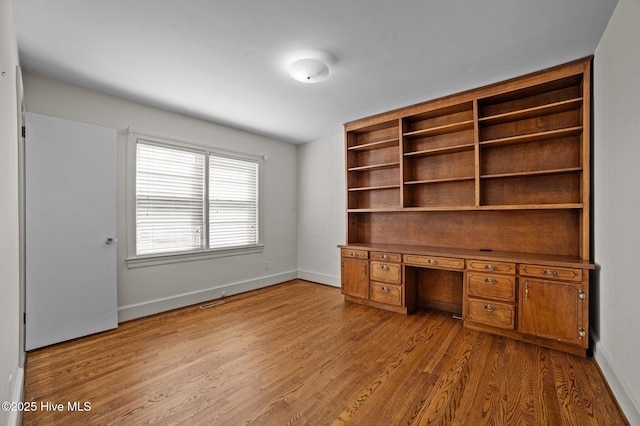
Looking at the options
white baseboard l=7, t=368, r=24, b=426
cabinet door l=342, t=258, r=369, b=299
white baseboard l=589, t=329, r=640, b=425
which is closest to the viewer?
white baseboard l=7, t=368, r=24, b=426

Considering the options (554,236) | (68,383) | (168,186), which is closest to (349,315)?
(554,236)

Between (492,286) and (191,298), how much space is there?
373 centimetres

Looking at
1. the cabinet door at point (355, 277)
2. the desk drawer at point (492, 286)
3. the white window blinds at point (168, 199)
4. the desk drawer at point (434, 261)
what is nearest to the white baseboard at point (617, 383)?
the desk drawer at point (492, 286)

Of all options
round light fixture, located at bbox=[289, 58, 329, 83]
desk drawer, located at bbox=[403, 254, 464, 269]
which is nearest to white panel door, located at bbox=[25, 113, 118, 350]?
round light fixture, located at bbox=[289, 58, 329, 83]

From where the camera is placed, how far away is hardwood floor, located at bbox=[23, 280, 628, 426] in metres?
1.77

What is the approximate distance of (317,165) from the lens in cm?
528

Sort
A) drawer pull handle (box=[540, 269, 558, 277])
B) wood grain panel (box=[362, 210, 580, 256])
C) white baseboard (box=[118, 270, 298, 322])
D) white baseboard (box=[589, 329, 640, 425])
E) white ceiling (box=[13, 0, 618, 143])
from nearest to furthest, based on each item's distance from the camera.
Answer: white baseboard (box=[589, 329, 640, 425]), white ceiling (box=[13, 0, 618, 143]), drawer pull handle (box=[540, 269, 558, 277]), wood grain panel (box=[362, 210, 580, 256]), white baseboard (box=[118, 270, 298, 322])

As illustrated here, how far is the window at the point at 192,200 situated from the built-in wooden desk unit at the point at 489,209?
176 centimetres

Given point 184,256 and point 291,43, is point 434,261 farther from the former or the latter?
point 184,256

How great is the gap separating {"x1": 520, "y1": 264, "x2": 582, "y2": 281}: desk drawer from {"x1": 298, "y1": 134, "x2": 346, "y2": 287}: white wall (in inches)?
104

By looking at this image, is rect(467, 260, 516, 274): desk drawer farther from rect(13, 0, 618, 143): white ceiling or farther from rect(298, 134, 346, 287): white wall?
rect(298, 134, 346, 287): white wall

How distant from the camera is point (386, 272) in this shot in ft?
11.9

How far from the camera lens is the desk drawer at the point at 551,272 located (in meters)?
2.47

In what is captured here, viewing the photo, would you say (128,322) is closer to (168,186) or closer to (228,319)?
(228,319)
